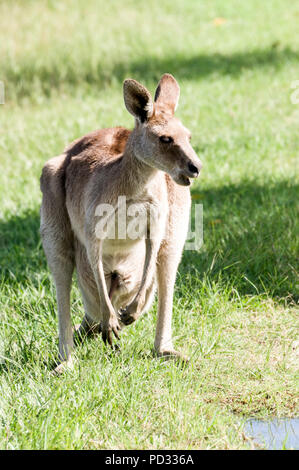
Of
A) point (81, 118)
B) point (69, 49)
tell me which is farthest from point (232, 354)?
point (69, 49)

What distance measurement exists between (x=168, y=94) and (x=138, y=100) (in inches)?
9.2

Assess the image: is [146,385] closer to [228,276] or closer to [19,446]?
[19,446]

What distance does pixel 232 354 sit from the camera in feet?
11.9

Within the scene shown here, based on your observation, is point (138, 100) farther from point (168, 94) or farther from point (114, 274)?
point (114, 274)

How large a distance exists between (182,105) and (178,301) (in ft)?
14.6

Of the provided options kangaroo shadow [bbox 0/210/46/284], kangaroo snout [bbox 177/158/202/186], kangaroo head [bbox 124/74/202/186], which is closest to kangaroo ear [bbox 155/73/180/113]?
kangaroo head [bbox 124/74/202/186]

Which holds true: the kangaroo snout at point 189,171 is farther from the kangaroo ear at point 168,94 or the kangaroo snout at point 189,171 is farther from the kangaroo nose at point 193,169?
the kangaroo ear at point 168,94

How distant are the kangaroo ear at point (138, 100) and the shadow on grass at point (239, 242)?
1.30m

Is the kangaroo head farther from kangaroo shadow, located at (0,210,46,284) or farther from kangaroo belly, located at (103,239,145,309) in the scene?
kangaroo shadow, located at (0,210,46,284)

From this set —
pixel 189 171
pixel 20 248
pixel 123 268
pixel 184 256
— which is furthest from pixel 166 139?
pixel 20 248

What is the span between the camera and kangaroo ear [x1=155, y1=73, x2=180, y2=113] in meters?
3.33

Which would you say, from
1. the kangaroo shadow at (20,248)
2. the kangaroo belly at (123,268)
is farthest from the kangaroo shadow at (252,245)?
the kangaroo shadow at (20,248)

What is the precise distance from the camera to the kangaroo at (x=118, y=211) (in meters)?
3.17

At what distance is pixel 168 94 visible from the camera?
338 cm
